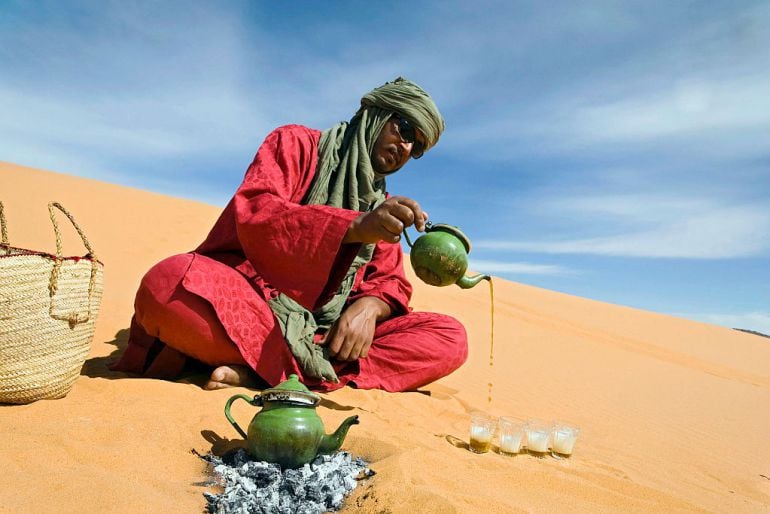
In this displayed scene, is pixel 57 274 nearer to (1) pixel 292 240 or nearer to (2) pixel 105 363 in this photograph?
(1) pixel 292 240

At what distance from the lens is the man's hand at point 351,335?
3.14m

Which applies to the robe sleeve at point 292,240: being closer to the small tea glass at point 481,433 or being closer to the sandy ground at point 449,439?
the sandy ground at point 449,439

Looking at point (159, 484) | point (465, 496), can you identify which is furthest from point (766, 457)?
point (159, 484)

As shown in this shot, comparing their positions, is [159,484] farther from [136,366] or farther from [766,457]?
[766,457]

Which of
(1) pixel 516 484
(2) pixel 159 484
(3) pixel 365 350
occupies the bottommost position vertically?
(2) pixel 159 484

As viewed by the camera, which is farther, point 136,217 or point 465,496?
point 136,217

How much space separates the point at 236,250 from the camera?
3.22 metres

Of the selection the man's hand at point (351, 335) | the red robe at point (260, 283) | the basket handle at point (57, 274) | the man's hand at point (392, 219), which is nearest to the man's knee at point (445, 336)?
the red robe at point (260, 283)

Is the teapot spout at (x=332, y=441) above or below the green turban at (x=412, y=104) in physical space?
below

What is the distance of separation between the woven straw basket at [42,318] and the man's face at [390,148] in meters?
1.79

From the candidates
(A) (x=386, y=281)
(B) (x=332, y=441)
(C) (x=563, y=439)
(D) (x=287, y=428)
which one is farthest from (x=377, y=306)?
(D) (x=287, y=428)

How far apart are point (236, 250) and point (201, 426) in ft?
3.96

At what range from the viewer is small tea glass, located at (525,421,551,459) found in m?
2.63

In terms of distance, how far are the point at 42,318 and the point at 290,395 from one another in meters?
1.07
